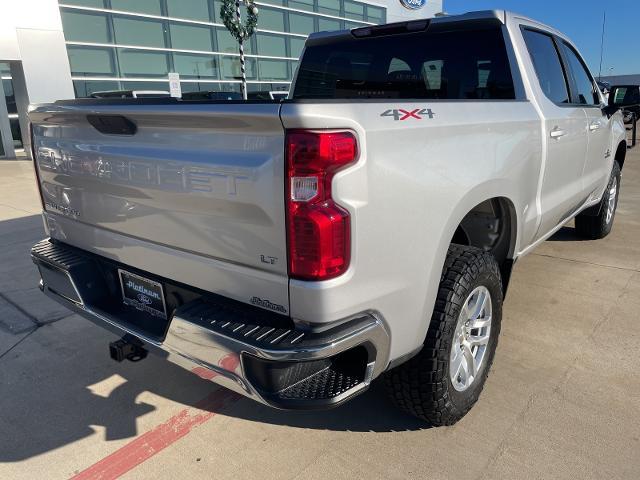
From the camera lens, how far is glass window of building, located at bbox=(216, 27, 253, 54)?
1980 cm

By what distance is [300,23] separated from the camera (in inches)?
886

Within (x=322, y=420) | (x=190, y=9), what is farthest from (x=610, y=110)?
(x=190, y=9)

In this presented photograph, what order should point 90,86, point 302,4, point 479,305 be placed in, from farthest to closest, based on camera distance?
point 302,4 → point 90,86 → point 479,305

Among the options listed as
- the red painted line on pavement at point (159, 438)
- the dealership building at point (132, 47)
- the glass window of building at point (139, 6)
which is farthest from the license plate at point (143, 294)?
the glass window of building at point (139, 6)

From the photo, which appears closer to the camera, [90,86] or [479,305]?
[479,305]

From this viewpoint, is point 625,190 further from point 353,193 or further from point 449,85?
point 353,193

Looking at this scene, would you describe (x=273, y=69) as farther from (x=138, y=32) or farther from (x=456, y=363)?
(x=456, y=363)

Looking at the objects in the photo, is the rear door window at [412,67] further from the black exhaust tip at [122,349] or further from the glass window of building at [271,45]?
the glass window of building at [271,45]

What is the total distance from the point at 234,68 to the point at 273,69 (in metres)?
2.09

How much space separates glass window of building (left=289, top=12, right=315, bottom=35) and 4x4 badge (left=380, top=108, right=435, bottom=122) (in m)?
22.0

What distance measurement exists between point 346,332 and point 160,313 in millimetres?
985

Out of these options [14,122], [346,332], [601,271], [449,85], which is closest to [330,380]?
[346,332]

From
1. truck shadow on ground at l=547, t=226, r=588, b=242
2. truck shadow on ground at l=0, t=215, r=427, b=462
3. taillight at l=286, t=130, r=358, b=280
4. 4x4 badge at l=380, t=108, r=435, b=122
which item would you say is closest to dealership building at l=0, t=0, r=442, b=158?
truck shadow on ground at l=0, t=215, r=427, b=462

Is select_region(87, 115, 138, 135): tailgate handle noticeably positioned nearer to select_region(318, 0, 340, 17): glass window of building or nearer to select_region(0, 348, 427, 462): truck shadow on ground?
select_region(0, 348, 427, 462): truck shadow on ground
